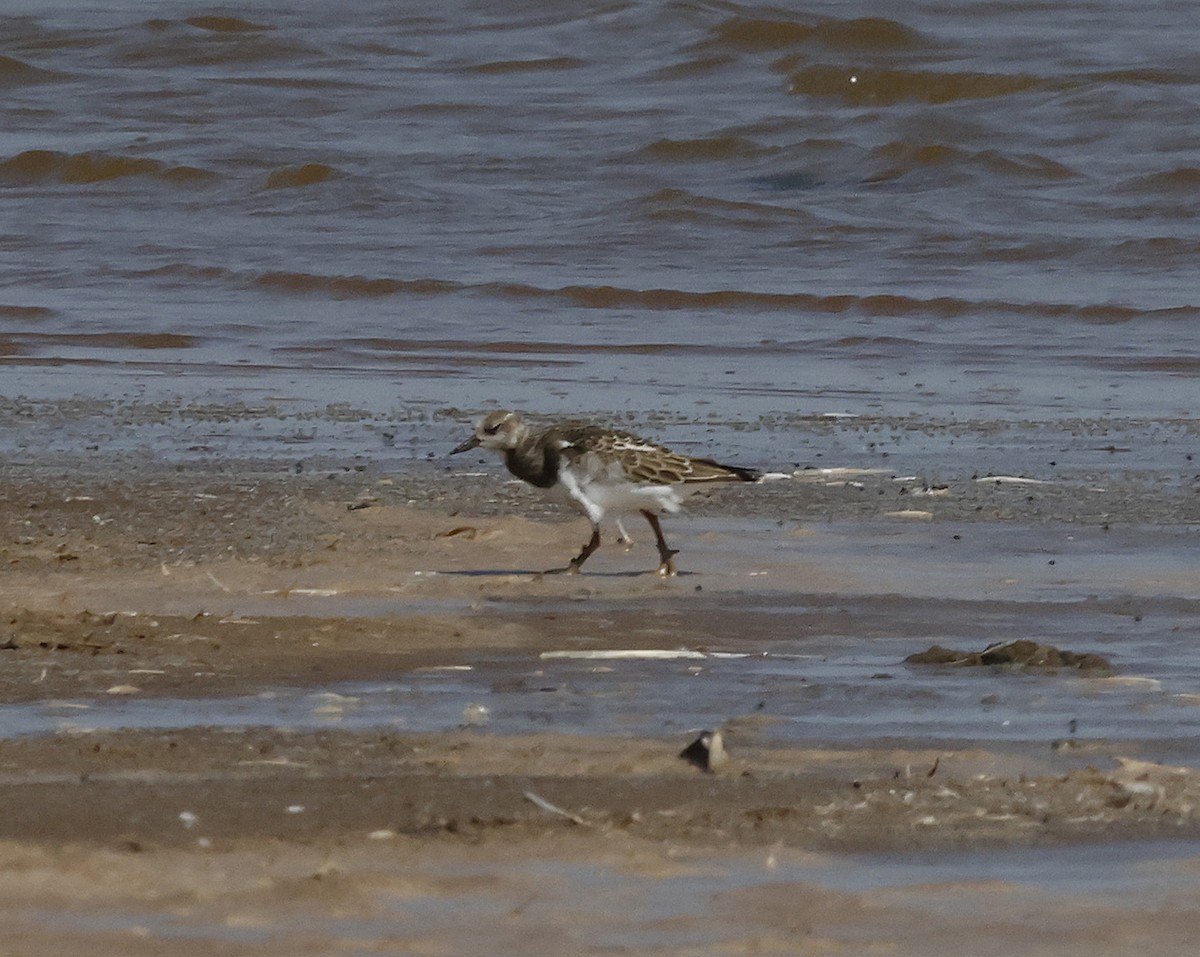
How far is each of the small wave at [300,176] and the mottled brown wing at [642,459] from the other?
43.5 feet

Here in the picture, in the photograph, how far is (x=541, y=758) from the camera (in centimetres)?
478

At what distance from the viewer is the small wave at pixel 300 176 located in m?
20.5

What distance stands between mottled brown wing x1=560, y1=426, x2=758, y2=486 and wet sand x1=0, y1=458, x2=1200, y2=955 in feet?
0.94

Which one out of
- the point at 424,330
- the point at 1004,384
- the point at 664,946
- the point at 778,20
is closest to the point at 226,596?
the point at 664,946

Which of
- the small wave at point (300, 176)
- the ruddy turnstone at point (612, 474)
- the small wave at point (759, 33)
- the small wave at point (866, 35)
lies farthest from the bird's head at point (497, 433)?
the small wave at point (759, 33)

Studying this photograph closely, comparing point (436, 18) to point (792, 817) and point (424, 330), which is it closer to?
point (424, 330)

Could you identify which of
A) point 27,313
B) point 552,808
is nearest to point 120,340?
point 27,313

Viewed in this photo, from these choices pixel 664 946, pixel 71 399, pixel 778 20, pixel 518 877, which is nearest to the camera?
pixel 664 946

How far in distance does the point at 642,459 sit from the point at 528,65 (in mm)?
18827

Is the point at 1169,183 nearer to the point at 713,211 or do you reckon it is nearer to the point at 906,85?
the point at 713,211

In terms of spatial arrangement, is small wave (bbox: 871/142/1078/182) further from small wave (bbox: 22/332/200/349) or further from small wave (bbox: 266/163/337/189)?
small wave (bbox: 22/332/200/349)

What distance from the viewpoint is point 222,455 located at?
9.70 m

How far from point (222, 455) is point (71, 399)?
2.08 m

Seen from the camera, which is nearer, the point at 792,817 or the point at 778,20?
the point at 792,817
